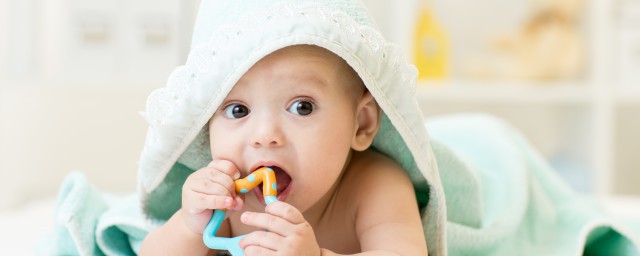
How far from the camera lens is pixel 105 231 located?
38.9 inches

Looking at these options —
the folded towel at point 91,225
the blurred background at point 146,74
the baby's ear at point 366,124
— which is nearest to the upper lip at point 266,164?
the baby's ear at point 366,124

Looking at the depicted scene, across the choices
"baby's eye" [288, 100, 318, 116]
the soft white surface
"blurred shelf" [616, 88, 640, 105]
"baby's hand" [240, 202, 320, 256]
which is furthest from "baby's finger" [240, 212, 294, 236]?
"blurred shelf" [616, 88, 640, 105]

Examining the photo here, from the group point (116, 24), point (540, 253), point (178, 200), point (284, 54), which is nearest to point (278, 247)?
point (284, 54)

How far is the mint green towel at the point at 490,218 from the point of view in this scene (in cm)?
97

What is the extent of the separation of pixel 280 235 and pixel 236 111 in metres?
0.16

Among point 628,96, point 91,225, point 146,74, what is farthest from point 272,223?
point 628,96

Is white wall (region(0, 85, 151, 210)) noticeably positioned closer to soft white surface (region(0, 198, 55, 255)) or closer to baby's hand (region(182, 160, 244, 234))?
soft white surface (region(0, 198, 55, 255))

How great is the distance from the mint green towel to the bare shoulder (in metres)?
0.13

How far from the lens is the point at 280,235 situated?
71 cm

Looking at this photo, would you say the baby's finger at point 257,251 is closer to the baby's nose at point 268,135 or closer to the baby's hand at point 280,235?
the baby's hand at point 280,235

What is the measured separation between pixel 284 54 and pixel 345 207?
23cm

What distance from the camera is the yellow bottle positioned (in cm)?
233

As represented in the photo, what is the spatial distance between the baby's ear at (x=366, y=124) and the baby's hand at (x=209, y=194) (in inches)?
6.7

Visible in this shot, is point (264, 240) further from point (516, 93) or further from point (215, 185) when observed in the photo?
point (516, 93)
